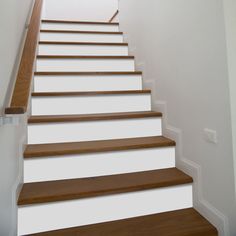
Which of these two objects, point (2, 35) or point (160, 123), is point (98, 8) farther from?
point (2, 35)

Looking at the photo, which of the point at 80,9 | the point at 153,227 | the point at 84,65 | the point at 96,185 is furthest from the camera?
the point at 80,9

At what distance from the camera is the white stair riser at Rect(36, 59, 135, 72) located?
219 centimetres

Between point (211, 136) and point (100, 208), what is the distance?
31.0 inches

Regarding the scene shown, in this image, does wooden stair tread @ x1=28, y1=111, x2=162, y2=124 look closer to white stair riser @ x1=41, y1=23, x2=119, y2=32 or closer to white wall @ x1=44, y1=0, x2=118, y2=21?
white stair riser @ x1=41, y1=23, x2=119, y2=32

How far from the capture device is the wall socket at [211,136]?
1170 mm

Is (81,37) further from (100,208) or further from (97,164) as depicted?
(100,208)

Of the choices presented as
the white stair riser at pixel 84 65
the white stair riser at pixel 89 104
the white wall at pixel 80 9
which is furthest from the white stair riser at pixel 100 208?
the white wall at pixel 80 9

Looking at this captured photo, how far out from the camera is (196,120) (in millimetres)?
1353

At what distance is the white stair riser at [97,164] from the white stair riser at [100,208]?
230 millimetres

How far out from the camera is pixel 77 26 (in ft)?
10.0

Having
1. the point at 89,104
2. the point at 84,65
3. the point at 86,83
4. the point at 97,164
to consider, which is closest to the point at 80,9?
the point at 84,65

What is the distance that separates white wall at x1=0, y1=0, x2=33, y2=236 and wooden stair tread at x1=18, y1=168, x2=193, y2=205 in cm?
11

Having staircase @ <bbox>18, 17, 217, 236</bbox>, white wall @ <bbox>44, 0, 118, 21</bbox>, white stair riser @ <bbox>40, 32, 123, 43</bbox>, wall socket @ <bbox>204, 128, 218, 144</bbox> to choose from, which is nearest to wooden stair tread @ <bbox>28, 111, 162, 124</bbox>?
staircase @ <bbox>18, 17, 217, 236</bbox>

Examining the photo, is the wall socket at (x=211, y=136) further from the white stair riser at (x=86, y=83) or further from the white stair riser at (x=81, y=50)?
the white stair riser at (x=81, y=50)
